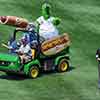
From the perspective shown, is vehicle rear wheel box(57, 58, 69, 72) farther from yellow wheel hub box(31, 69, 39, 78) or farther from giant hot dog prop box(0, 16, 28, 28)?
giant hot dog prop box(0, 16, 28, 28)

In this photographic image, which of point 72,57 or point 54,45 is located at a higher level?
point 54,45

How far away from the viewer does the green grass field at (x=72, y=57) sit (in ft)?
54.7

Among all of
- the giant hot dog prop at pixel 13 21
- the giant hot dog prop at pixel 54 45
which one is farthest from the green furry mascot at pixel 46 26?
the giant hot dog prop at pixel 13 21

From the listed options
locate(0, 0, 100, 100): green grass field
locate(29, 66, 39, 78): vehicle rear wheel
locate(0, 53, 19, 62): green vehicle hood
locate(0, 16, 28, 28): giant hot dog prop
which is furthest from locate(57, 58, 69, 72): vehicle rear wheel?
locate(0, 53, 19, 62): green vehicle hood

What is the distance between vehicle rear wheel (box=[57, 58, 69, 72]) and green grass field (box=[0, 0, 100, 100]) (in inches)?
13.1

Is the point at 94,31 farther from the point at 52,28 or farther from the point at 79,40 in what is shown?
the point at 52,28

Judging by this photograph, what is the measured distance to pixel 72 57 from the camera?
21422mm

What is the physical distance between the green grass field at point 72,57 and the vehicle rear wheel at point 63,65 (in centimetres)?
33

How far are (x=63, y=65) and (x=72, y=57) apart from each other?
6.08ft

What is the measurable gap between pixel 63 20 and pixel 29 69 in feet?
30.3

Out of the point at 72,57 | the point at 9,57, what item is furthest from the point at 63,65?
the point at 9,57

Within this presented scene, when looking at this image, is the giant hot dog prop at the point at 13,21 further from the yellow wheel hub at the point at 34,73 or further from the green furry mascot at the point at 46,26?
the yellow wheel hub at the point at 34,73

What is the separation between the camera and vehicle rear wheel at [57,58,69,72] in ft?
63.9

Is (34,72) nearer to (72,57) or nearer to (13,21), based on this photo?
(13,21)
